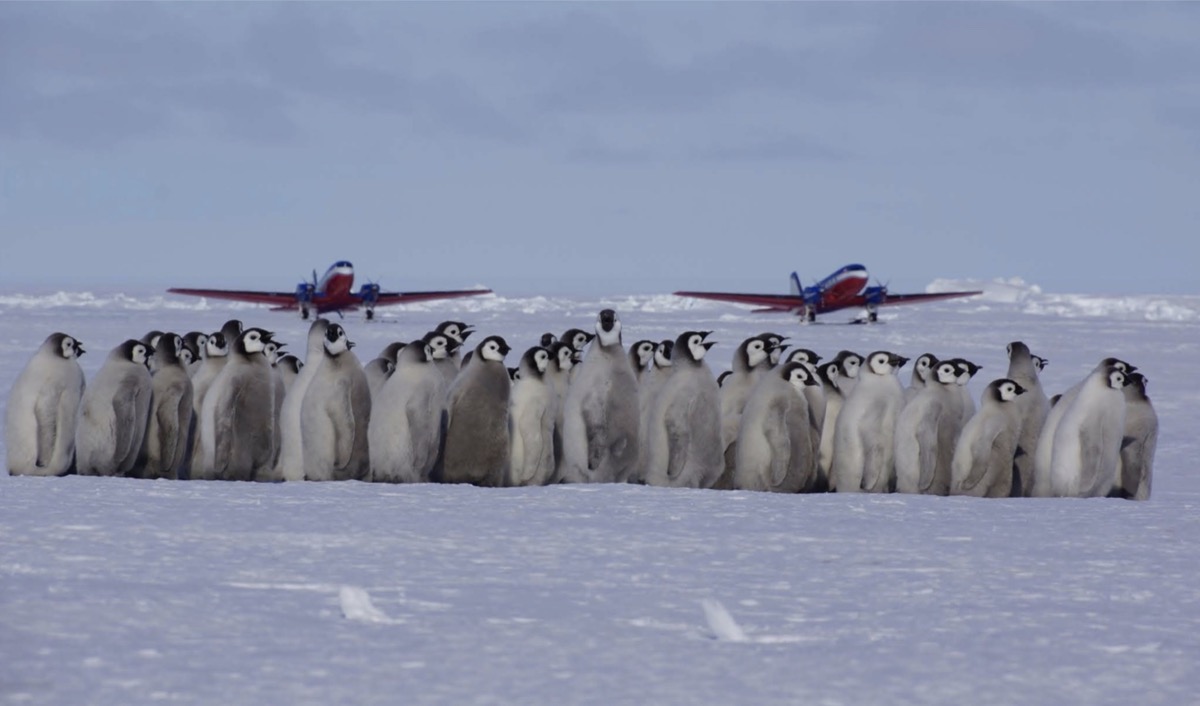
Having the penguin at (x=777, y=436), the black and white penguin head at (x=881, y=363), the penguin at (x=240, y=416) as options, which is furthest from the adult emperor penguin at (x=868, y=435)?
the penguin at (x=240, y=416)

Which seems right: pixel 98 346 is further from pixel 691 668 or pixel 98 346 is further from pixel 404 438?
pixel 691 668

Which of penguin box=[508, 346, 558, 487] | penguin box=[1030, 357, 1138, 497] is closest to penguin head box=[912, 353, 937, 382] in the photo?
penguin box=[1030, 357, 1138, 497]

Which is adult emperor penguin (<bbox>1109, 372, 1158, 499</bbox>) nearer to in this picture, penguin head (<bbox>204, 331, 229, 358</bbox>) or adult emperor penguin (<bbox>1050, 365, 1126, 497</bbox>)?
adult emperor penguin (<bbox>1050, 365, 1126, 497</bbox>)

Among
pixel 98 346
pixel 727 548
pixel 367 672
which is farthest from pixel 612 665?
pixel 98 346

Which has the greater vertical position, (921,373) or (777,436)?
(921,373)

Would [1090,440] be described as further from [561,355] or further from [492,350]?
[492,350]

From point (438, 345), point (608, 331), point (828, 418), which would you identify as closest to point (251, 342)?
point (438, 345)

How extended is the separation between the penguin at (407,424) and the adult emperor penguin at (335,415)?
17 centimetres

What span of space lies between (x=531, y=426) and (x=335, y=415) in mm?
1197

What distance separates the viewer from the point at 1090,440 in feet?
30.0

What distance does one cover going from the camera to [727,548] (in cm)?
614

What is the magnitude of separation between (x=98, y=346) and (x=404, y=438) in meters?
23.3

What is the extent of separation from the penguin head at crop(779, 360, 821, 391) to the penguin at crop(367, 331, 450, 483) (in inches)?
83.5

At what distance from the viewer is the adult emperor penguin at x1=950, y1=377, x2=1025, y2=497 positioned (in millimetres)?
9359
